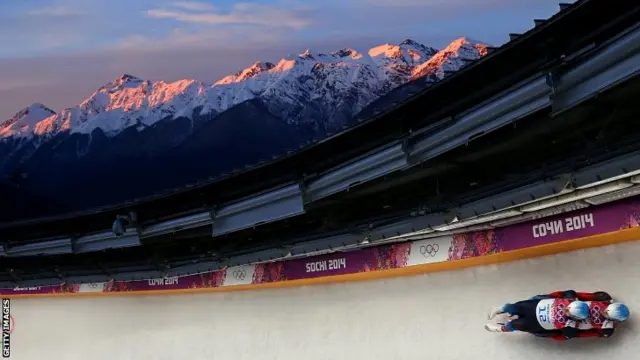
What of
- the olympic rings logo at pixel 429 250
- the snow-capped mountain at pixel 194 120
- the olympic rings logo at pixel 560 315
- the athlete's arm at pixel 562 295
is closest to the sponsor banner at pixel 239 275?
the olympic rings logo at pixel 429 250

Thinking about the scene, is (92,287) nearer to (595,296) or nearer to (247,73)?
(595,296)

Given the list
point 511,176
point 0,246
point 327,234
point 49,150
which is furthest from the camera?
point 49,150

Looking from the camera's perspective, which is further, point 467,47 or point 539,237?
point 467,47

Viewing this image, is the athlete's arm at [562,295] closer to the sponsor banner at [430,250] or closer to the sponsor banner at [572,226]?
the sponsor banner at [572,226]

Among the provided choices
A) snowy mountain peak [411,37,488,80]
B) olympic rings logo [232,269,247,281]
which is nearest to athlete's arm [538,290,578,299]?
olympic rings logo [232,269,247,281]

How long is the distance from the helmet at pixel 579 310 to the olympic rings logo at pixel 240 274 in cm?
794

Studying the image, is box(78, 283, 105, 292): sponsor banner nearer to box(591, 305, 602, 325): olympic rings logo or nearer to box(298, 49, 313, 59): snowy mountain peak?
box(591, 305, 602, 325): olympic rings logo

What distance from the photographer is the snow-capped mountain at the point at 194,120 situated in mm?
48906

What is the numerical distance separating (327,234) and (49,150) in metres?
49.4

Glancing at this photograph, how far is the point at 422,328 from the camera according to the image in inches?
405

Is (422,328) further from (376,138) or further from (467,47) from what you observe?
(467,47)

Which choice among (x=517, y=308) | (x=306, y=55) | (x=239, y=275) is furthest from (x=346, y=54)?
(x=517, y=308)

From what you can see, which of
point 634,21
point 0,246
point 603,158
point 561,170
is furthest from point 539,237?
point 0,246

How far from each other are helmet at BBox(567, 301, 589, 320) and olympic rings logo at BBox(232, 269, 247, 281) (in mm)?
7936
